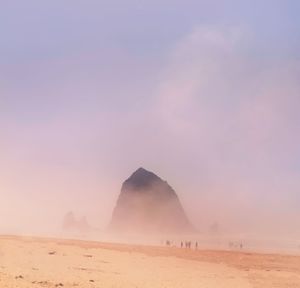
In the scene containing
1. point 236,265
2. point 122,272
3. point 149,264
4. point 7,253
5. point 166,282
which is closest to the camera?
point 166,282

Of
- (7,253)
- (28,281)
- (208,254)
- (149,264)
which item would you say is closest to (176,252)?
(208,254)

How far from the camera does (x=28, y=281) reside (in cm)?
2017

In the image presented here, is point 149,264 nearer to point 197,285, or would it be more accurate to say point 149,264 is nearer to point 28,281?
point 197,285

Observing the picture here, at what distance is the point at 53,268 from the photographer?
27422 mm

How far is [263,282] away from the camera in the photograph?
33094 millimetres

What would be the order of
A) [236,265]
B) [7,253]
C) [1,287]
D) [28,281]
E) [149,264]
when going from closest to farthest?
[1,287], [28,281], [7,253], [149,264], [236,265]

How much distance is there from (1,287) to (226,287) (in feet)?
51.2

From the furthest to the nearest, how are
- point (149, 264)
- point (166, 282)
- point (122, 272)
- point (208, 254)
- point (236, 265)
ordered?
point (208, 254) < point (236, 265) < point (149, 264) < point (122, 272) < point (166, 282)

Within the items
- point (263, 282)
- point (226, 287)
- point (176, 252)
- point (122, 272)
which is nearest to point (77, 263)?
point (122, 272)

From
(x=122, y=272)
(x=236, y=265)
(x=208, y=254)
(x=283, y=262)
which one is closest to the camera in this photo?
(x=122, y=272)

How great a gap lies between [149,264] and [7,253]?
11.9 m

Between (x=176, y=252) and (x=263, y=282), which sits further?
(x=176, y=252)

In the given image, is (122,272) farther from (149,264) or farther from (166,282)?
(149,264)

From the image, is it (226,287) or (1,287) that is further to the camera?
(226,287)
